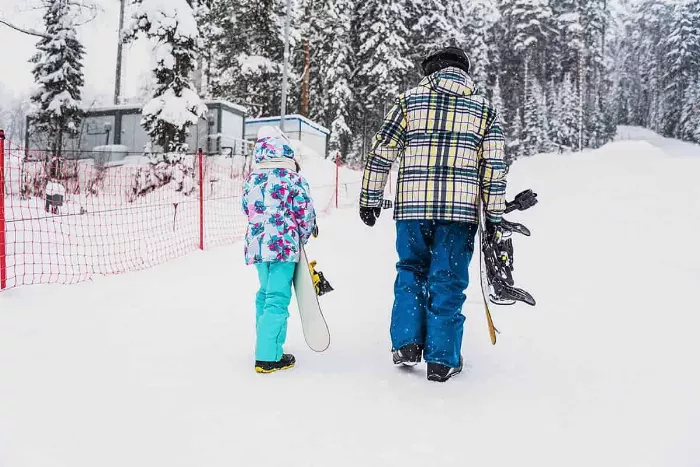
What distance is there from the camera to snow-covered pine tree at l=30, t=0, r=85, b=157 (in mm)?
20969

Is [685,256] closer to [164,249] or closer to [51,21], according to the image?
[164,249]

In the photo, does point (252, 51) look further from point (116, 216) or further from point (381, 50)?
point (116, 216)

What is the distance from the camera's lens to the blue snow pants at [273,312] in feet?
9.52

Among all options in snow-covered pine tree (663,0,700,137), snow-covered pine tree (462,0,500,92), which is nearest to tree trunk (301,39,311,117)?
snow-covered pine tree (462,0,500,92)

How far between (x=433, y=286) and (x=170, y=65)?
13.4 m

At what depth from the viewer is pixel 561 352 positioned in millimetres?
3225

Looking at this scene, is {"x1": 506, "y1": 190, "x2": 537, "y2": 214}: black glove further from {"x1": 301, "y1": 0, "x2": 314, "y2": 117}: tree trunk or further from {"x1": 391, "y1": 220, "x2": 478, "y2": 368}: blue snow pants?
{"x1": 301, "y1": 0, "x2": 314, "y2": 117}: tree trunk

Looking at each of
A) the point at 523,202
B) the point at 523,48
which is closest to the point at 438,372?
the point at 523,202

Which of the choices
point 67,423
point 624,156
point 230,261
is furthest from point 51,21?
point 624,156

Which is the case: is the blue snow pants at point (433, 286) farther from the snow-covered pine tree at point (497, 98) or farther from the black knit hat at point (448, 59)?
the snow-covered pine tree at point (497, 98)

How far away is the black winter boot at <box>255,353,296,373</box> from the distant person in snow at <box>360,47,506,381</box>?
668mm

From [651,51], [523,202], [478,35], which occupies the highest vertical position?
[651,51]

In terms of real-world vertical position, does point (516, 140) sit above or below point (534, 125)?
below

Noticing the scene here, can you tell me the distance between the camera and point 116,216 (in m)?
10.4
